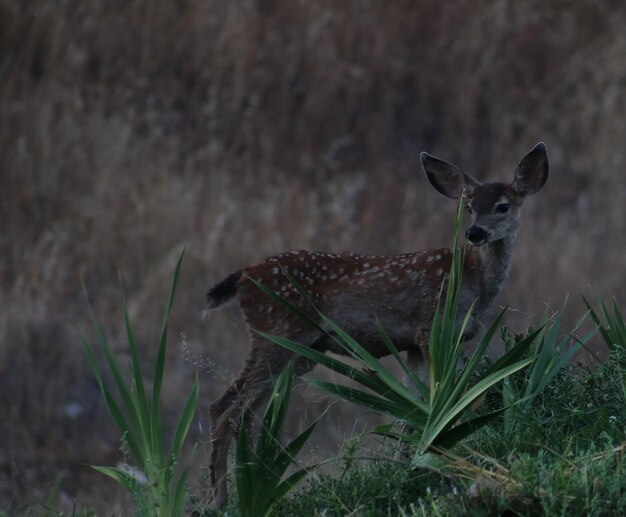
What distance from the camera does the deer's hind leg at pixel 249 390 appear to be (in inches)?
264

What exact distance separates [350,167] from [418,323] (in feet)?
26.5

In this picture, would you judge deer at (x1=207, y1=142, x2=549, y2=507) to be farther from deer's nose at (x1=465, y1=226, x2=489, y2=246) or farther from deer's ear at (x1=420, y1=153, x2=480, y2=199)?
deer's ear at (x1=420, y1=153, x2=480, y2=199)

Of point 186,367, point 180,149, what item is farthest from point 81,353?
point 180,149

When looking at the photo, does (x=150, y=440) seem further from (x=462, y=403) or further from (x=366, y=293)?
(x=366, y=293)

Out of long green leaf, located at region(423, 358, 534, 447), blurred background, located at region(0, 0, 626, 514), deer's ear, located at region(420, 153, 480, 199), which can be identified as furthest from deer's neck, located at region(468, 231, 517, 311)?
blurred background, located at region(0, 0, 626, 514)

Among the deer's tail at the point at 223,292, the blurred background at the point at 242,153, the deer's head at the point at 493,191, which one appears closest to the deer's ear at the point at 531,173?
the deer's head at the point at 493,191

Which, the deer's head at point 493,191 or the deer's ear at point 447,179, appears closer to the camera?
the deer's head at point 493,191

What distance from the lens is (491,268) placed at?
271 inches

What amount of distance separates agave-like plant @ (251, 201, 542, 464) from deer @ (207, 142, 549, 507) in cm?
134

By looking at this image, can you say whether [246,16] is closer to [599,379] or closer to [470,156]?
[470,156]

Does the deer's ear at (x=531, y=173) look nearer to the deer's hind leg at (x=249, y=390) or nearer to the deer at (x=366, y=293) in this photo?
the deer at (x=366, y=293)

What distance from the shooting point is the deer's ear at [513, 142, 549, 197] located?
276 inches

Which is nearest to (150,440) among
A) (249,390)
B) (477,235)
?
(249,390)

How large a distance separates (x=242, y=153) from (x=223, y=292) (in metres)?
7.78
